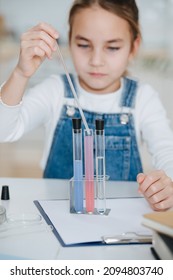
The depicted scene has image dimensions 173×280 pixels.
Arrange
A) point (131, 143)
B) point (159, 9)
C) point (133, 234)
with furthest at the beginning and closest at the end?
point (159, 9) → point (131, 143) → point (133, 234)

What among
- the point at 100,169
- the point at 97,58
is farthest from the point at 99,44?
the point at 100,169

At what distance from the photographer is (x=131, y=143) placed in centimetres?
127

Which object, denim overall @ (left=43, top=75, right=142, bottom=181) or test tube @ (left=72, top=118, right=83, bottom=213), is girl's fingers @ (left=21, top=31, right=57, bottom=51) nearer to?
test tube @ (left=72, top=118, right=83, bottom=213)

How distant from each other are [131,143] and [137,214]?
469 millimetres

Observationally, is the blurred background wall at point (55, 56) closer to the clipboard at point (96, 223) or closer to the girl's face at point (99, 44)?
the girl's face at point (99, 44)

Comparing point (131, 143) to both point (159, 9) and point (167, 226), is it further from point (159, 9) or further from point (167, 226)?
point (159, 9)

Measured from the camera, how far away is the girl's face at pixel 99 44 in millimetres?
1129

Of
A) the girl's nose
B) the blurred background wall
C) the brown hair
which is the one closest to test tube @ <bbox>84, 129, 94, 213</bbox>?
the girl's nose

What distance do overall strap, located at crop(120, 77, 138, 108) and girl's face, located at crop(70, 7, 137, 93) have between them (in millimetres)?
91

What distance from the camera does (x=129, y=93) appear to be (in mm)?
1294

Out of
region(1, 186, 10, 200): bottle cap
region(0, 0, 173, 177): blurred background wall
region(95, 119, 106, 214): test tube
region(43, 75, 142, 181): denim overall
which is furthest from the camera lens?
region(0, 0, 173, 177): blurred background wall

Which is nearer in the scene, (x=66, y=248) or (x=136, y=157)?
(x=66, y=248)

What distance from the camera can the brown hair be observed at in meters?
1.17
